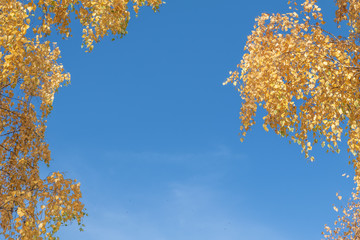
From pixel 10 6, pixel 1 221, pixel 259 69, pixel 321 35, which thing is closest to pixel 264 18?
pixel 259 69

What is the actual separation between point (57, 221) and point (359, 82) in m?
7.14

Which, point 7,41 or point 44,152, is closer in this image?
point 7,41

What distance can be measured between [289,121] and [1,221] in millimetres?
7218

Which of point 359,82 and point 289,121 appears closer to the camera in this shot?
point 359,82

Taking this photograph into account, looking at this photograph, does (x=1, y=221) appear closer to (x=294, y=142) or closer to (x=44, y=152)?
(x=44, y=152)

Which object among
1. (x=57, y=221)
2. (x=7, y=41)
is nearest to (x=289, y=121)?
(x=57, y=221)

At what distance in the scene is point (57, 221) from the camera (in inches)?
326

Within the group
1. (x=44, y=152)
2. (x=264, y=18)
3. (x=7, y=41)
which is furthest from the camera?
(x=264, y=18)

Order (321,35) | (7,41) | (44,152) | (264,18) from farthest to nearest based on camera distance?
(264,18) < (44,152) < (321,35) < (7,41)

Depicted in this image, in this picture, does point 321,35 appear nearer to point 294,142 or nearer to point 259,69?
Result: point 259,69

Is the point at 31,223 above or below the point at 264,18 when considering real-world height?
below

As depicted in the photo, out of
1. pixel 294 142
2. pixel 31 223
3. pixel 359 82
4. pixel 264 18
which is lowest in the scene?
pixel 31 223

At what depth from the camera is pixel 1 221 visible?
9203mm

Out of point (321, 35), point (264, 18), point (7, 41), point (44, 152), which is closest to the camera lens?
point (7, 41)
